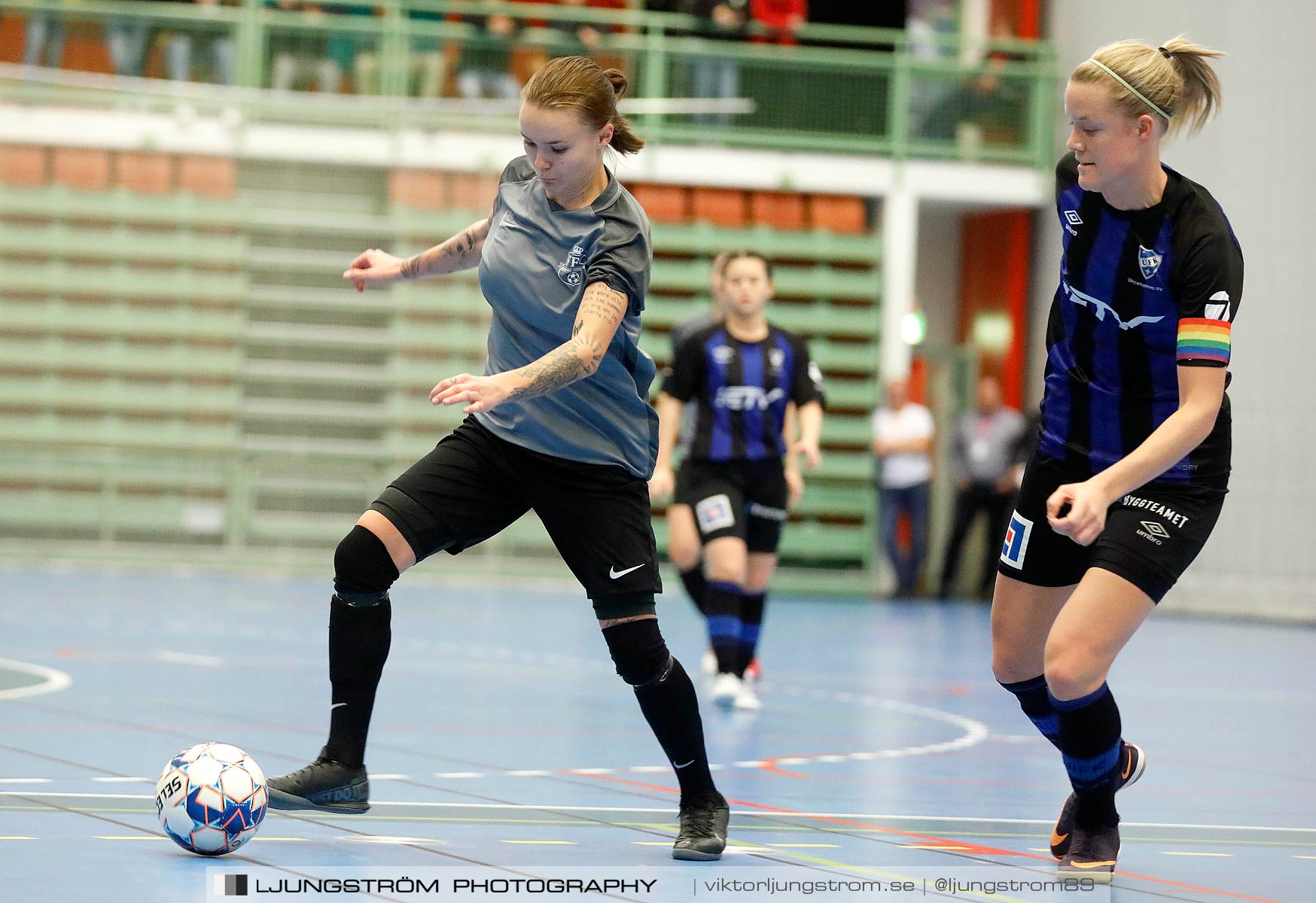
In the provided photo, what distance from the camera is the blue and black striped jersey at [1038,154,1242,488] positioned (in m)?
3.94

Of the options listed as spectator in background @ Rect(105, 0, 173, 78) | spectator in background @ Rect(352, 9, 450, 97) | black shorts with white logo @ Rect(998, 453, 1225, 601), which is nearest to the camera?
black shorts with white logo @ Rect(998, 453, 1225, 601)

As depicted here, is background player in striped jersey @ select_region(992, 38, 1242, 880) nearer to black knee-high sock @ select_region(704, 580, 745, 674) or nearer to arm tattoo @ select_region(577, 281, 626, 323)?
arm tattoo @ select_region(577, 281, 626, 323)

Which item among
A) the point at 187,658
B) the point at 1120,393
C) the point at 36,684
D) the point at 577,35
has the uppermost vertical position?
the point at 577,35

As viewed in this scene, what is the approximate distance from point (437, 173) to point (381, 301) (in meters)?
1.37

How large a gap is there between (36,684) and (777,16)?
11290 millimetres

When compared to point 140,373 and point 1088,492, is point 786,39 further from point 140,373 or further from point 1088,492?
point 1088,492

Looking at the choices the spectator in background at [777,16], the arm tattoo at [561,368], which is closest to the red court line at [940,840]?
the arm tattoo at [561,368]

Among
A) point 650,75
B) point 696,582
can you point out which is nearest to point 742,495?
point 696,582

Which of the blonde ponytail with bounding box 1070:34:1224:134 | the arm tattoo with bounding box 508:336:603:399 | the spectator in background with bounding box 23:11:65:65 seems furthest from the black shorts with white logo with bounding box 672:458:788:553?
the spectator in background with bounding box 23:11:65:65

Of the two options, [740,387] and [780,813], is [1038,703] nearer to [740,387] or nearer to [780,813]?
[780,813]

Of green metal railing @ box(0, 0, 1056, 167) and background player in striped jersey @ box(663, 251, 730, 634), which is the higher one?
green metal railing @ box(0, 0, 1056, 167)

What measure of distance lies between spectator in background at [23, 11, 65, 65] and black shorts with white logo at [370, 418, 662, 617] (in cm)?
1301

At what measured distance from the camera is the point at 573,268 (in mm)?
4246

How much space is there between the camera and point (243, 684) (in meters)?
7.80
